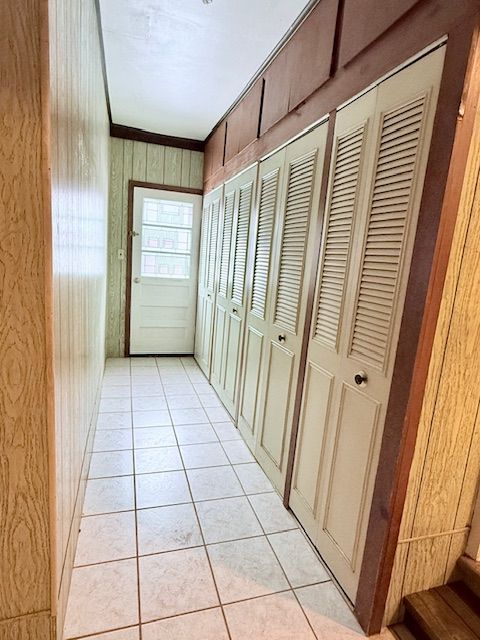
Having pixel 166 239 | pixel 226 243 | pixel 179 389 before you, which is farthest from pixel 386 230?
pixel 166 239

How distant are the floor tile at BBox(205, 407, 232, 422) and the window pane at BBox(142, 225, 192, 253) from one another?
2.11 meters

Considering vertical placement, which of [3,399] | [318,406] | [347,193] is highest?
[347,193]

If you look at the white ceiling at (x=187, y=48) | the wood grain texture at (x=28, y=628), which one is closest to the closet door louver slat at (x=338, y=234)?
the white ceiling at (x=187, y=48)

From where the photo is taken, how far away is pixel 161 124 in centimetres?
369

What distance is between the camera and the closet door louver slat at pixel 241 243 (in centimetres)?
266

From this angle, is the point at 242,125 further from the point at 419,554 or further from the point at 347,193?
the point at 419,554

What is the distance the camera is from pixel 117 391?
11.1 feet

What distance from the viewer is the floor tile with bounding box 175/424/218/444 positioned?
102 inches

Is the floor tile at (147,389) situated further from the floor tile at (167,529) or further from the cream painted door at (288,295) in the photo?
the floor tile at (167,529)

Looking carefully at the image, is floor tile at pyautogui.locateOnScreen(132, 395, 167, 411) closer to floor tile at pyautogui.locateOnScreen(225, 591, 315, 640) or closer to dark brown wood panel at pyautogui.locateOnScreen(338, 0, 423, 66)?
floor tile at pyautogui.locateOnScreen(225, 591, 315, 640)

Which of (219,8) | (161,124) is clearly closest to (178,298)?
(161,124)

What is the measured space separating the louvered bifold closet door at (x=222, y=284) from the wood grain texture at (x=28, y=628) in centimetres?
221

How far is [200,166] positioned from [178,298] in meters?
1.63

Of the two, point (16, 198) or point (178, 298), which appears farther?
point (178, 298)
